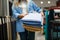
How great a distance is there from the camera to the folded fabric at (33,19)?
8.69 ft

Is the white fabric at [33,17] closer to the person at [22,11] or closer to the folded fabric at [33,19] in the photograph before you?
the folded fabric at [33,19]

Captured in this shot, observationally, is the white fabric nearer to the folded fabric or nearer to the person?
the folded fabric

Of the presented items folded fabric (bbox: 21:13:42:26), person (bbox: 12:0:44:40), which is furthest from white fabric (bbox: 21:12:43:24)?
person (bbox: 12:0:44:40)

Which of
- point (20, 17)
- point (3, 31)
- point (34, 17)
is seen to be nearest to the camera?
point (3, 31)

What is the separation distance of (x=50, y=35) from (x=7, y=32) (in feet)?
2.25

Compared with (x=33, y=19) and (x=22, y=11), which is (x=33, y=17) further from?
(x=22, y=11)

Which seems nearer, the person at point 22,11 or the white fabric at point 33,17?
the white fabric at point 33,17

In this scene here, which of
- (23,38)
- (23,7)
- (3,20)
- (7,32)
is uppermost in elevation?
(23,7)

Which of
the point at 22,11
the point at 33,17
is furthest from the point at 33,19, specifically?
the point at 22,11

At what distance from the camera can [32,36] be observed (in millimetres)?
2920

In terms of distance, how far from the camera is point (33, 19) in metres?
2.65

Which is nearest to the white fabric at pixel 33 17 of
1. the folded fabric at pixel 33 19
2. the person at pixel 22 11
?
the folded fabric at pixel 33 19

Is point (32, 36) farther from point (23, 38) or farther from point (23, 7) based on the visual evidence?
point (23, 7)

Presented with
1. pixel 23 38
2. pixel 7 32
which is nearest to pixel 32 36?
pixel 23 38
